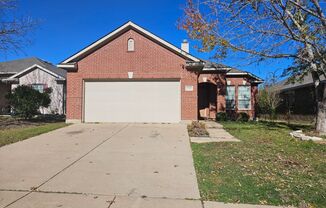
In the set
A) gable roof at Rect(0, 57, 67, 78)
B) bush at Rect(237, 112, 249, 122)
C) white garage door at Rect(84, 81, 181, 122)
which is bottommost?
bush at Rect(237, 112, 249, 122)

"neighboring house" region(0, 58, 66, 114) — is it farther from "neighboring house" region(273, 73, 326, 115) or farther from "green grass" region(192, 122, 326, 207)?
"neighboring house" region(273, 73, 326, 115)

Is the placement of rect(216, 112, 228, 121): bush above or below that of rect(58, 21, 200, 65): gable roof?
below

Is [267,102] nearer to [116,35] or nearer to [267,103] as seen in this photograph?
[267,103]

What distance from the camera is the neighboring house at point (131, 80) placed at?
15766mm

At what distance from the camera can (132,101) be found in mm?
16094

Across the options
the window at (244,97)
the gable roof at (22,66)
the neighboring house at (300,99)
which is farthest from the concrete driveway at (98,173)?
the neighboring house at (300,99)

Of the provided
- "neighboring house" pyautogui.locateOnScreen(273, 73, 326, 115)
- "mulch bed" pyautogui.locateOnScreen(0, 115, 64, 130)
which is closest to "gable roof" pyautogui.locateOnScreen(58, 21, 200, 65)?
"mulch bed" pyautogui.locateOnScreen(0, 115, 64, 130)

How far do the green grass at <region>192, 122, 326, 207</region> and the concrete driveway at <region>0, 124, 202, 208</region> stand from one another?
1.41ft

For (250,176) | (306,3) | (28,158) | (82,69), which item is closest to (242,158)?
(250,176)

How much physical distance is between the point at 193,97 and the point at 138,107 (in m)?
3.03

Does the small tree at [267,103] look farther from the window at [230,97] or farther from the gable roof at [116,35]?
the gable roof at [116,35]

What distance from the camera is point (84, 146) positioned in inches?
367

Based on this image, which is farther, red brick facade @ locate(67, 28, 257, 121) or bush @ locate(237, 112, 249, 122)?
bush @ locate(237, 112, 249, 122)

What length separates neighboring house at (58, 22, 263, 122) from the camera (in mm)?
15766
